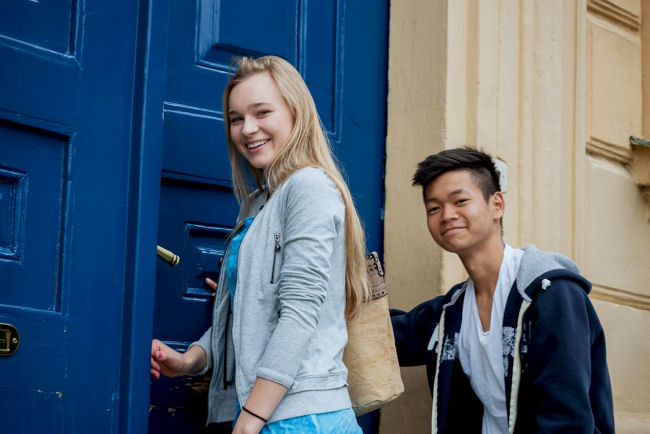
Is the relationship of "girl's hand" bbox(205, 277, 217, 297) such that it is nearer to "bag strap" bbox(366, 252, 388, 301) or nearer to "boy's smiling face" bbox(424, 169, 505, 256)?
"bag strap" bbox(366, 252, 388, 301)

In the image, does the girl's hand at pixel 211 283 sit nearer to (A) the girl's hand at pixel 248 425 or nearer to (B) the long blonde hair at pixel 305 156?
(B) the long blonde hair at pixel 305 156

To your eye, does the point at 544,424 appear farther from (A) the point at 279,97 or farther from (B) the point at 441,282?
(A) the point at 279,97

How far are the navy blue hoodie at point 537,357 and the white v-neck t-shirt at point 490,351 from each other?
28mm

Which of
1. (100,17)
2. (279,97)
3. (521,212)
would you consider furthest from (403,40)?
(100,17)

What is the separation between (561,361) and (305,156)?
871 millimetres

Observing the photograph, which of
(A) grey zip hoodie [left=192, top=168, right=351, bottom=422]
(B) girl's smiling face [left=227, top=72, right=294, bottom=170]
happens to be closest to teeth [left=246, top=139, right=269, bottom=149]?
(B) girl's smiling face [left=227, top=72, right=294, bottom=170]

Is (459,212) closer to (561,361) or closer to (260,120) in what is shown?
(561,361)

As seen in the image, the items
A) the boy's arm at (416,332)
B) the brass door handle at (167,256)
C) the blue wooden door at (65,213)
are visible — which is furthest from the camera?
the boy's arm at (416,332)

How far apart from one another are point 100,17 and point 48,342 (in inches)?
32.8

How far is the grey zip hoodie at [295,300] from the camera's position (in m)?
2.27

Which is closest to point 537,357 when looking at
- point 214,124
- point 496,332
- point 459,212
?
point 496,332

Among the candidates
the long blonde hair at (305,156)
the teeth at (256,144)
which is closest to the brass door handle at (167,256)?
the long blonde hair at (305,156)

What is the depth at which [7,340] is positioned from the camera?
226 cm

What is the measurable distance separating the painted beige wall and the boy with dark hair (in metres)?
0.34
